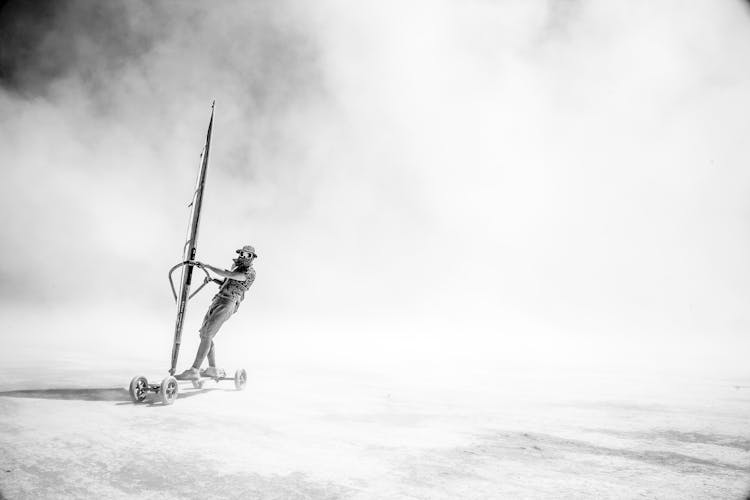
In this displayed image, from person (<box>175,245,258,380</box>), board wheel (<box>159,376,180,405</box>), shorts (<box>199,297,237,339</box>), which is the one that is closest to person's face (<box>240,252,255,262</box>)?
person (<box>175,245,258,380</box>)

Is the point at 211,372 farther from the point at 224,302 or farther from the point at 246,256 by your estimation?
the point at 246,256

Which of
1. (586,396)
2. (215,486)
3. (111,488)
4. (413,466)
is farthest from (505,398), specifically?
(111,488)

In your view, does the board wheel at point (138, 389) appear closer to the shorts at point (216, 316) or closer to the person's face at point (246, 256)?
the shorts at point (216, 316)

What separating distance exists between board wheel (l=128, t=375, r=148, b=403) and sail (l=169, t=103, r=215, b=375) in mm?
412

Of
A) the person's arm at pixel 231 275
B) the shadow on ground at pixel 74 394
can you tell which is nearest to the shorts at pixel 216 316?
the person's arm at pixel 231 275

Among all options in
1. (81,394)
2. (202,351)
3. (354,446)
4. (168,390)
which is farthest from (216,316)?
(354,446)

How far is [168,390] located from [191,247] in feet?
7.60

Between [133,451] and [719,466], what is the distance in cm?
551

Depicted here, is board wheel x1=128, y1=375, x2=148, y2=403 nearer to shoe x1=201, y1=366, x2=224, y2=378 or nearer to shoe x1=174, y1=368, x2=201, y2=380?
shoe x1=174, y1=368, x2=201, y2=380

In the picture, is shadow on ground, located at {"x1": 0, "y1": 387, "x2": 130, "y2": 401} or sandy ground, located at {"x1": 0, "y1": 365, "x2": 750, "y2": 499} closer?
sandy ground, located at {"x1": 0, "y1": 365, "x2": 750, "y2": 499}

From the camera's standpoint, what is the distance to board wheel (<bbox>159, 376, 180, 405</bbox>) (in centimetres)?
548

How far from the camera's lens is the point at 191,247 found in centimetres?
658

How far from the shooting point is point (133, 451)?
3406 millimetres

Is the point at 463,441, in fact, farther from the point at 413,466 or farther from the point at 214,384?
the point at 214,384
